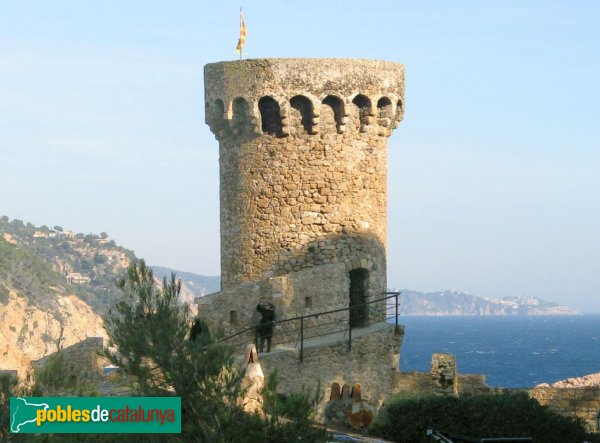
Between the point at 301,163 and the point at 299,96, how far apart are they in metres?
1.39

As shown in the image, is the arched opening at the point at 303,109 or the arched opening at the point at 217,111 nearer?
the arched opening at the point at 303,109

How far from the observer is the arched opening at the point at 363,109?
93.6 ft

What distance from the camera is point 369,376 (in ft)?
89.9

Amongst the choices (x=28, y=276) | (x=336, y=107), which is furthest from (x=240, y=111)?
(x=28, y=276)

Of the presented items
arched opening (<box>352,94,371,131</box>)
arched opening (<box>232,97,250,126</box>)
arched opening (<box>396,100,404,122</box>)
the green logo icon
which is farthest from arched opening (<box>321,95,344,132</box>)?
the green logo icon

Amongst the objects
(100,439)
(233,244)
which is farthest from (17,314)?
(100,439)

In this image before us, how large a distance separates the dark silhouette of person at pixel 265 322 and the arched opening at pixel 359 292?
2373mm

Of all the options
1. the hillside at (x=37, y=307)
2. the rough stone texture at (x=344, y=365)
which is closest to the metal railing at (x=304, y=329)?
the rough stone texture at (x=344, y=365)

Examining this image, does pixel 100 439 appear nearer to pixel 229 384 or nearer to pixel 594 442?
pixel 229 384

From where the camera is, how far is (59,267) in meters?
185

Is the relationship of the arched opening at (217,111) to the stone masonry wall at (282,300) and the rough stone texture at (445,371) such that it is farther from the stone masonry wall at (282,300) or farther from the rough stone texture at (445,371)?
the rough stone texture at (445,371)

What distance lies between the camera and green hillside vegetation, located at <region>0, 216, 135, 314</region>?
14810cm

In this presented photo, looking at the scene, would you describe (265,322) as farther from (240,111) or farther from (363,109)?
(363,109)

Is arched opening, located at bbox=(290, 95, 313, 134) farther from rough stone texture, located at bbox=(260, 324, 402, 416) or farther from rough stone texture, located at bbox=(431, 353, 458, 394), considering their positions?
rough stone texture, located at bbox=(431, 353, 458, 394)
